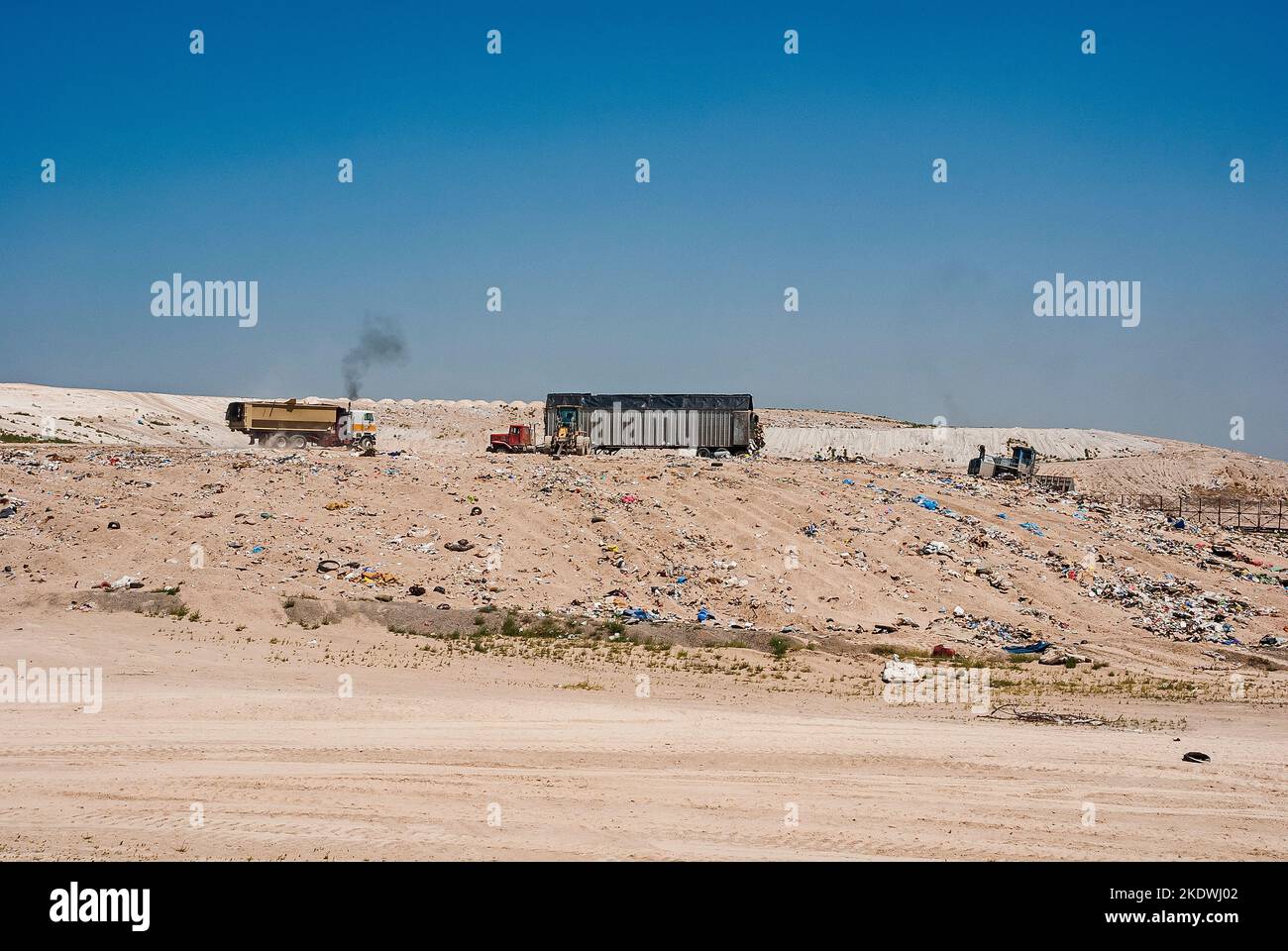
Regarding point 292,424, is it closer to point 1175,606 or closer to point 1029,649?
point 1029,649

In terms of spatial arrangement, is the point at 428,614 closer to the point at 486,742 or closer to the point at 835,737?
the point at 486,742

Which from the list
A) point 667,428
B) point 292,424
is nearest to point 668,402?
point 667,428

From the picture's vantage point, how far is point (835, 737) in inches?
410

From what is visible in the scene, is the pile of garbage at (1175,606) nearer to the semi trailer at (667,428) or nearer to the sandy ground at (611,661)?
the sandy ground at (611,661)

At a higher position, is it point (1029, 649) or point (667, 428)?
point (667, 428)

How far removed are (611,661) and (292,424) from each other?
2343cm

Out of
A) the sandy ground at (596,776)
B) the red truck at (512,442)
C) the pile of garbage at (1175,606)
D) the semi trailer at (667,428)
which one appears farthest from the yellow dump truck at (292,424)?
the pile of garbage at (1175,606)

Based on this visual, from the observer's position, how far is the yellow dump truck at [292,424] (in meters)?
34.0

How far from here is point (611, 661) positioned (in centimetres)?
1455

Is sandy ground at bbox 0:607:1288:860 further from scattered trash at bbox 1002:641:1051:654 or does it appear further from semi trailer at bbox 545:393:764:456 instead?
semi trailer at bbox 545:393:764:456

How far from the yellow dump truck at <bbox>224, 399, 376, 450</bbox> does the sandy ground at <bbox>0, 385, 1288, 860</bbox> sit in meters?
8.62

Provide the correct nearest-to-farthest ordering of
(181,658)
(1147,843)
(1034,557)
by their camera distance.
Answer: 1. (1147,843)
2. (181,658)
3. (1034,557)
